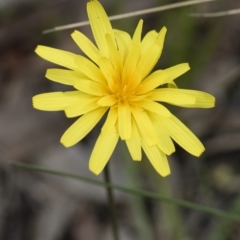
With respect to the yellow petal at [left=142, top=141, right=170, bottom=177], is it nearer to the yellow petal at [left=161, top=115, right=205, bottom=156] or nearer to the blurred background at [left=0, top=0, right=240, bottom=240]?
the yellow petal at [left=161, top=115, right=205, bottom=156]

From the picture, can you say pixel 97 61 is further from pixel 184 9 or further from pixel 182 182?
pixel 182 182

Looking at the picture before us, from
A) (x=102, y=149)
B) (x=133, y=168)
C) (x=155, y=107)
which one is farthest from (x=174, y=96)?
(x=133, y=168)

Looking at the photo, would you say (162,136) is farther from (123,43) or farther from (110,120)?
(123,43)

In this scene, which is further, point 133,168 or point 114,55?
point 133,168

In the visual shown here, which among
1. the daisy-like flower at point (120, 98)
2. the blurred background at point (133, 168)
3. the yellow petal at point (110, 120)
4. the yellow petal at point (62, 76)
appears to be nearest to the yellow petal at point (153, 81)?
the daisy-like flower at point (120, 98)

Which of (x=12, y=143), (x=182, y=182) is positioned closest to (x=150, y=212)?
(x=182, y=182)

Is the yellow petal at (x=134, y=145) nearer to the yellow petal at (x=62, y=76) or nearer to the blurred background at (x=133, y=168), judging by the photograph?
the yellow petal at (x=62, y=76)
